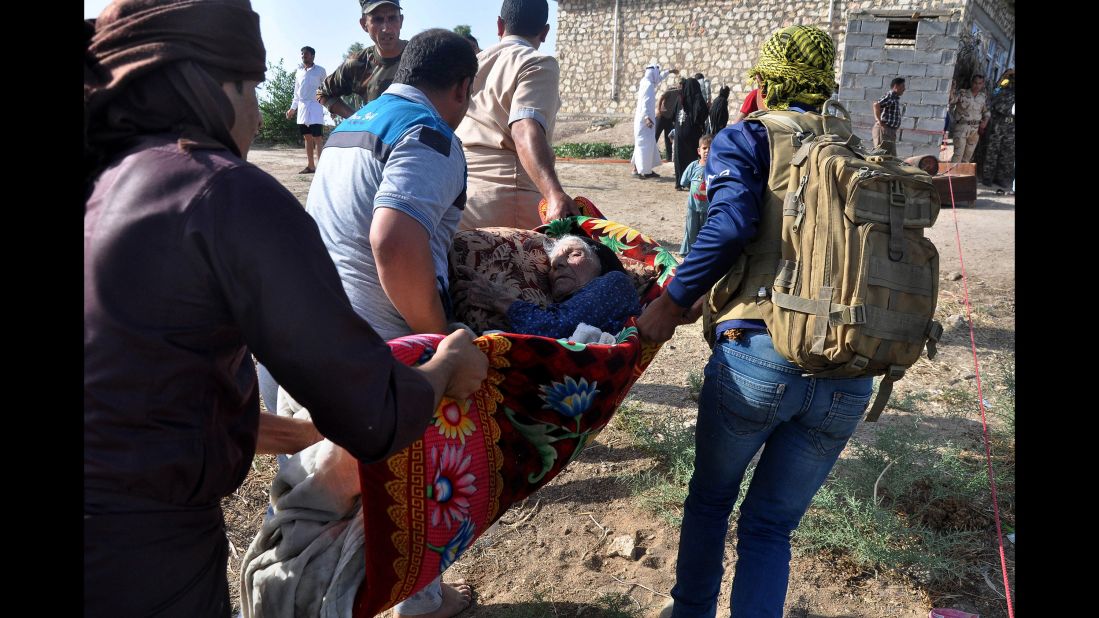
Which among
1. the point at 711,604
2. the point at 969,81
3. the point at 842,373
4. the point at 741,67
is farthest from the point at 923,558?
the point at 741,67

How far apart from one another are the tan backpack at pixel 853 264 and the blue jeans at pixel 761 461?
0.41 ft

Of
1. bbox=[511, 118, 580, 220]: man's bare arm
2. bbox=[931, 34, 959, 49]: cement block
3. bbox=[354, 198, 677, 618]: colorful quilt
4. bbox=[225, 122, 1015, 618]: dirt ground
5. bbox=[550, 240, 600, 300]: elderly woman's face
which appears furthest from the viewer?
bbox=[931, 34, 959, 49]: cement block

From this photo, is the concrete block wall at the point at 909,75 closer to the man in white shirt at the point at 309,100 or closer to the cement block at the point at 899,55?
the cement block at the point at 899,55

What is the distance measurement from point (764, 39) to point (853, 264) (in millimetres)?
24678

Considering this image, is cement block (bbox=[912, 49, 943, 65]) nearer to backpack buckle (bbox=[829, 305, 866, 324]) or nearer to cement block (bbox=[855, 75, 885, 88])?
cement block (bbox=[855, 75, 885, 88])

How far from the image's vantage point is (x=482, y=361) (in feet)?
6.10

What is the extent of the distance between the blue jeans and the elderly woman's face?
0.64m

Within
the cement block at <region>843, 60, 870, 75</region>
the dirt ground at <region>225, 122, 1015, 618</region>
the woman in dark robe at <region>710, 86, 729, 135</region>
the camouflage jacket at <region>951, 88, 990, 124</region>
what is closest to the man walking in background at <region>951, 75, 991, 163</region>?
the camouflage jacket at <region>951, 88, 990, 124</region>

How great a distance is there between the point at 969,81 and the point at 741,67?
736 centimetres

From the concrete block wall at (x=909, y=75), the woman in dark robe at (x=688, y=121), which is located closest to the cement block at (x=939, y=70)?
the concrete block wall at (x=909, y=75)

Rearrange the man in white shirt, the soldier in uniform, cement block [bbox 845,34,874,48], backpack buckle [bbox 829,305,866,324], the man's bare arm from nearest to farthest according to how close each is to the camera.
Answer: backpack buckle [bbox 829,305,866,324] < the man's bare arm < the man in white shirt < the soldier in uniform < cement block [bbox 845,34,874,48]

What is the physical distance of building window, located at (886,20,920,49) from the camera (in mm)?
17078

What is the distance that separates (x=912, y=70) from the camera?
1684 centimetres

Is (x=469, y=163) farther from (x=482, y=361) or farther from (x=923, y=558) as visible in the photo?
(x=923, y=558)
